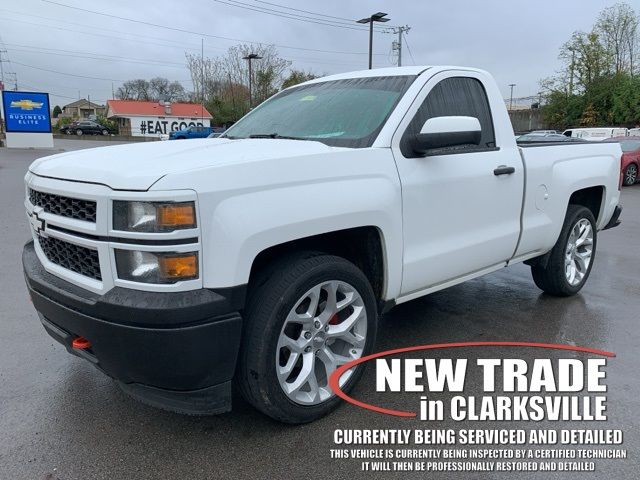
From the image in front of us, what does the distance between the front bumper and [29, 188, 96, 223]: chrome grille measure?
13.8 inches

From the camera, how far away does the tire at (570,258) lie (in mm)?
4812

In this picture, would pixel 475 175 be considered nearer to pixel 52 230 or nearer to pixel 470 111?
pixel 470 111

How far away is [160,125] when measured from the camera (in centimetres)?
5647

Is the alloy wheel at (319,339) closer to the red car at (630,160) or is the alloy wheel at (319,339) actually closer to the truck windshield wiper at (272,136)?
the truck windshield wiper at (272,136)

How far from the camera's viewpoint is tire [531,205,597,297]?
481 centimetres

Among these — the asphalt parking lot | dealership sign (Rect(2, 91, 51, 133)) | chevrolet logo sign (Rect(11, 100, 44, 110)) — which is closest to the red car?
the asphalt parking lot

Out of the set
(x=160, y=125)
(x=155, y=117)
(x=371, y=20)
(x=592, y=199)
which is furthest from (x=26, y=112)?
(x=155, y=117)

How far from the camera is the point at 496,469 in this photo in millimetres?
2557

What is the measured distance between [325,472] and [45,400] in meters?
1.76

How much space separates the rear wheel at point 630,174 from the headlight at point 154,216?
58.3 feet

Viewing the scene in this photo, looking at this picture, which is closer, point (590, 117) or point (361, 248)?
point (361, 248)

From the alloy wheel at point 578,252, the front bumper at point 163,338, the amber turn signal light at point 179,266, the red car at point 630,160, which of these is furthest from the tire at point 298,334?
the red car at point 630,160

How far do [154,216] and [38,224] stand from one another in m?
0.98

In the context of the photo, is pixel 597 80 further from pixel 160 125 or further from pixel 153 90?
pixel 153 90
